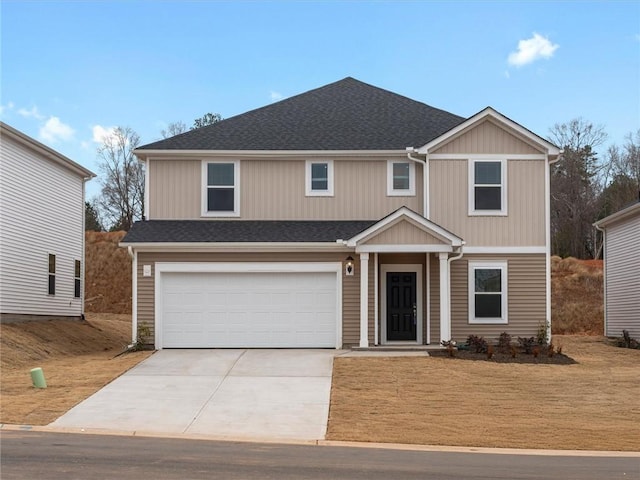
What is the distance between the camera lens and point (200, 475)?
9594mm

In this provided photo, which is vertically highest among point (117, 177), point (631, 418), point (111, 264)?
point (117, 177)

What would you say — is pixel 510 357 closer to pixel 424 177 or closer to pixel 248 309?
pixel 424 177

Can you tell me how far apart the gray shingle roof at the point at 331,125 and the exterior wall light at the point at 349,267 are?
3337 mm

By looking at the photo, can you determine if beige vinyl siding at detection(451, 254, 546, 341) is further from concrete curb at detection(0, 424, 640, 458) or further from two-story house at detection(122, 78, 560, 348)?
concrete curb at detection(0, 424, 640, 458)

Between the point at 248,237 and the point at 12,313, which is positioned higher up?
the point at 248,237

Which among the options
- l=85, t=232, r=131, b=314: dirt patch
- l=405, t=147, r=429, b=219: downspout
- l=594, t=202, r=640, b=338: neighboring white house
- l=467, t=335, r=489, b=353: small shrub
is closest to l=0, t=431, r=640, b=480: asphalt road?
l=467, t=335, r=489, b=353: small shrub

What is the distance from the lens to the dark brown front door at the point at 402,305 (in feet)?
75.8

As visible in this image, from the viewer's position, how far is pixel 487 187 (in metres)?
23.0

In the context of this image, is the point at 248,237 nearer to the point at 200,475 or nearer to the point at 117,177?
the point at 200,475

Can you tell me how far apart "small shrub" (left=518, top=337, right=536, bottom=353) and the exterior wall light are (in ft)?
15.9

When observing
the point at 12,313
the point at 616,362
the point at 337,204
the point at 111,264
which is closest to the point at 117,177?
the point at 111,264

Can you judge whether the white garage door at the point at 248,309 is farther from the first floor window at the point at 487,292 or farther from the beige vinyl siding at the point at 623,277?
the beige vinyl siding at the point at 623,277

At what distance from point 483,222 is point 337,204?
13.7ft

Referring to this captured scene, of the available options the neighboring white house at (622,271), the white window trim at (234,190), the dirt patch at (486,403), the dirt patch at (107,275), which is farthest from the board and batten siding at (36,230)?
the neighboring white house at (622,271)
